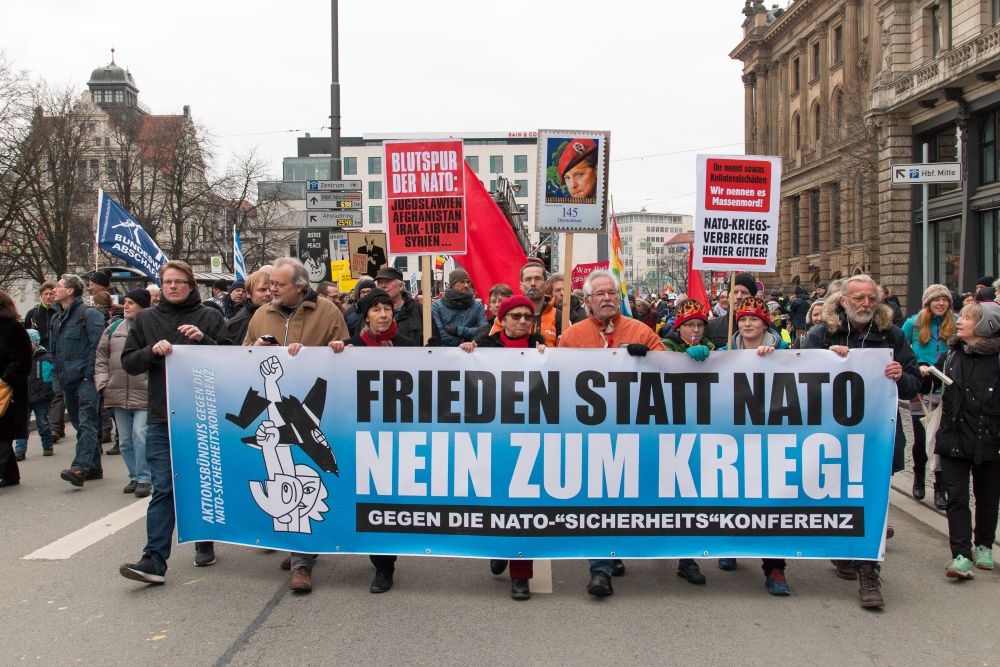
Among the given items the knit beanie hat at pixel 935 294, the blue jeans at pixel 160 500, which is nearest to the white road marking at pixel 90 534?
the blue jeans at pixel 160 500

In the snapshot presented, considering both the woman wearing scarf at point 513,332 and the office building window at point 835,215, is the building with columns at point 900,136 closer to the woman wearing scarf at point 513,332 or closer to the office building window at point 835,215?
the office building window at point 835,215

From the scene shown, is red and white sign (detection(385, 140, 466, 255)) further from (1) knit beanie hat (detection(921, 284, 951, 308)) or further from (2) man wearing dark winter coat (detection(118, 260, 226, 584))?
(1) knit beanie hat (detection(921, 284, 951, 308))

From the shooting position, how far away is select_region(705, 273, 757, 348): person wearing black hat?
26.8ft

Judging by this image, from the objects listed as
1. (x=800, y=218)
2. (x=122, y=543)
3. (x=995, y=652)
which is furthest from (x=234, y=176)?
(x=995, y=652)

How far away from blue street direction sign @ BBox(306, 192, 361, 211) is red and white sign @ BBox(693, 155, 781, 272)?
10790mm

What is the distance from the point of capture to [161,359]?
5.79m

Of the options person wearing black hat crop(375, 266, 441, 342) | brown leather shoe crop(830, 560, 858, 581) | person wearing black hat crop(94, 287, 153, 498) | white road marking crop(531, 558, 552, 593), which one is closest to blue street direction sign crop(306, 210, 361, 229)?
A: person wearing black hat crop(94, 287, 153, 498)

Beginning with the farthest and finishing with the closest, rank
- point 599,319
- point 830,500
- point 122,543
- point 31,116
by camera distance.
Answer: point 31,116, point 122,543, point 599,319, point 830,500

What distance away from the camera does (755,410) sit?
18.0ft

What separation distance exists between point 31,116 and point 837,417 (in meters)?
41.1

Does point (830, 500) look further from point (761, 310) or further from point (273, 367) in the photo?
point (273, 367)

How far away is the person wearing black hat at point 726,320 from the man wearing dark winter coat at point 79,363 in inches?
240

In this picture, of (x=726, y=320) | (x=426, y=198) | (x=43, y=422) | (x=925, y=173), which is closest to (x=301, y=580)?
(x=426, y=198)

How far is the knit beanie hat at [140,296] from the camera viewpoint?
8.50 m
